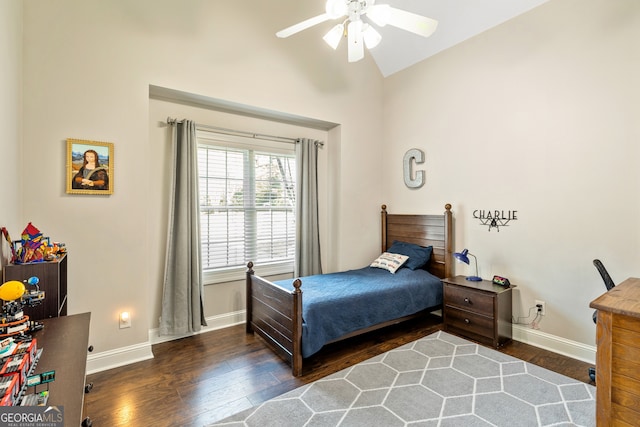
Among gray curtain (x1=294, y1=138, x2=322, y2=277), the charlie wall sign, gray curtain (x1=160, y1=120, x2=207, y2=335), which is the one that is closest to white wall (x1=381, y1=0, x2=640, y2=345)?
the charlie wall sign

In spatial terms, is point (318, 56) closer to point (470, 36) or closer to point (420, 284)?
point (470, 36)

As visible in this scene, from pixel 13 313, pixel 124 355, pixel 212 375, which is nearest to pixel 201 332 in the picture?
pixel 124 355

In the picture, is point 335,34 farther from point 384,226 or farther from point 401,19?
point 384,226

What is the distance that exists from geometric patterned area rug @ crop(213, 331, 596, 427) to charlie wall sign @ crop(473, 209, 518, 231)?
1326 millimetres

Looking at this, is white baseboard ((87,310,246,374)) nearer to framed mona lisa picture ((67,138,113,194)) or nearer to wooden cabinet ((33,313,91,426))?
wooden cabinet ((33,313,91,426))

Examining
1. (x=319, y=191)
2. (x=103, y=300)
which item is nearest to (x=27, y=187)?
(x=103, y=300)

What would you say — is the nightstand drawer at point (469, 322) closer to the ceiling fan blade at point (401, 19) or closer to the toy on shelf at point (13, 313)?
the ceiling fan blade at point (401, 19)

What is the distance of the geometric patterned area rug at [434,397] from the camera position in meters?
1.99

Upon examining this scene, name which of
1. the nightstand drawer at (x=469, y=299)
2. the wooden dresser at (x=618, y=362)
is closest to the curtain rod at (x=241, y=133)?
the nightstand drawer at (x=469, y=299)

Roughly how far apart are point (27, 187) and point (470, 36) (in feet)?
14.8

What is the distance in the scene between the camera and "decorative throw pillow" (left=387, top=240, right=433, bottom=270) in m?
3.86

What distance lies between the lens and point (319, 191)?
Answer: 4.30m

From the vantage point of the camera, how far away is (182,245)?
3158 mm

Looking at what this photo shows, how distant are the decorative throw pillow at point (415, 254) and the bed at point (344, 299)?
6 centimetres
